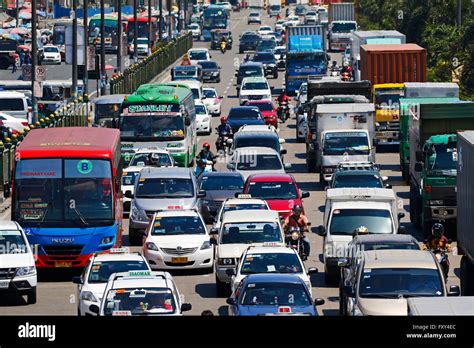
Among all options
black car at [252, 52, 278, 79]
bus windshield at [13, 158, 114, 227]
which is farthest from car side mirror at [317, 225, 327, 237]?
black car at [252, 52, 278, 79]

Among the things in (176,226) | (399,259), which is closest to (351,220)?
(176,226)

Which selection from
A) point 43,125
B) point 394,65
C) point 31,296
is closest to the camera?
point 31,296

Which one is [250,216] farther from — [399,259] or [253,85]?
[253,85]

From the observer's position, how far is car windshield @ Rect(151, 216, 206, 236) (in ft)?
96.6

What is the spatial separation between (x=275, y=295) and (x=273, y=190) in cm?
1516

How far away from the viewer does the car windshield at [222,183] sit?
1470 inches

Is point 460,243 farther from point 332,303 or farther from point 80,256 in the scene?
point 80,256

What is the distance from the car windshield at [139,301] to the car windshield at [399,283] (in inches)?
98.9

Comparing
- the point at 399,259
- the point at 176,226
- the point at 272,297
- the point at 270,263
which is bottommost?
the point at 176,226

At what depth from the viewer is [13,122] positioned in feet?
183

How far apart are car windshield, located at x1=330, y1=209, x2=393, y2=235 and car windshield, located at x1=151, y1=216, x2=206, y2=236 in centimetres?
282

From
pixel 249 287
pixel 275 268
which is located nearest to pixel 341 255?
pixel 275 268

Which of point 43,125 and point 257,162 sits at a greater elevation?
point 43,125
